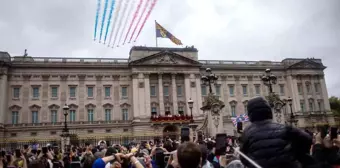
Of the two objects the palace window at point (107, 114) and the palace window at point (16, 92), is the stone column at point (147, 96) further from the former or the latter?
the palace window at point (16, 92)

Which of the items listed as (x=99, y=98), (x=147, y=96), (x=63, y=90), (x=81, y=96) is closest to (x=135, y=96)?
(x=147, y=96)

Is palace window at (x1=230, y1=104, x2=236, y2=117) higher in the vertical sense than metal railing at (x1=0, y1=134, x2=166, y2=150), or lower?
higher

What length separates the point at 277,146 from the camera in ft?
13.0

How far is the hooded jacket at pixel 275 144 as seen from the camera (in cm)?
391

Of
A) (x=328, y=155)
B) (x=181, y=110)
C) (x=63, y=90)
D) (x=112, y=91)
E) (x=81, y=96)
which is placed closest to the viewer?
(x=328, y=155)

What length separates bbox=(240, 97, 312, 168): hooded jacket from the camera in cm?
391

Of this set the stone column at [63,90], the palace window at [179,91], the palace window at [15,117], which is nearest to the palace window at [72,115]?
the stone column at [63,90]

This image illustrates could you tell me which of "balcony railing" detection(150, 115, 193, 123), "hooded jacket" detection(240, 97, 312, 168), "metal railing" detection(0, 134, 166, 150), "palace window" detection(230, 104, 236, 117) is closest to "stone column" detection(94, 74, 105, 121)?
"metal railing" detection(0, 134, 166, 150)

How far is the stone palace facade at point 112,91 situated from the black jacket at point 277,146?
39955mm

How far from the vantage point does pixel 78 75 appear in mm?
45781

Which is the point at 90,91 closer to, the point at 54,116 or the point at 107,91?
the point at 107,91

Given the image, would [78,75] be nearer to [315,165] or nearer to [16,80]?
[16,80]

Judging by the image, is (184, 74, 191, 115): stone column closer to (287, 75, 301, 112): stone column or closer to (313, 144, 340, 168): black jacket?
(287, 75, 301, 112): stone column

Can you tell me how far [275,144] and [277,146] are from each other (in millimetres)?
37
